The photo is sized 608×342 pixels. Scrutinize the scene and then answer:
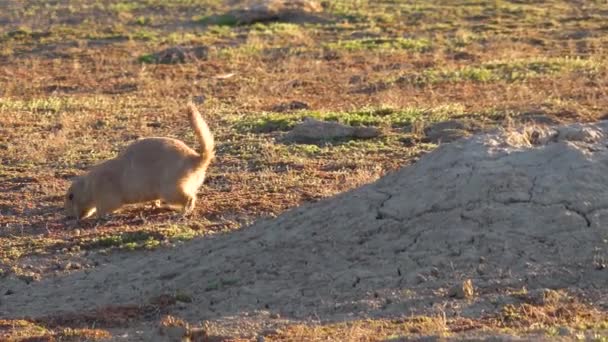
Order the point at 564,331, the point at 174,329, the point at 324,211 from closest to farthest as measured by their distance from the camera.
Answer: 1. the point at 564,331
2. the point at 174,329
3. the point at 324,211

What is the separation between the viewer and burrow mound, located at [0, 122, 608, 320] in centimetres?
806

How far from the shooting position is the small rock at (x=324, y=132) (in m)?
14.0

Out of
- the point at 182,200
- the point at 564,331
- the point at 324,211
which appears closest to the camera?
the point at 564,331

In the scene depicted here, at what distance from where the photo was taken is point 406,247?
337 inches

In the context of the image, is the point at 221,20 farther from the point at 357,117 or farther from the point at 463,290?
the point at 463,290

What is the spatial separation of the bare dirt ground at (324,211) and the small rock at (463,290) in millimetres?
17

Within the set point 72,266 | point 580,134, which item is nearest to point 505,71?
point 580,134

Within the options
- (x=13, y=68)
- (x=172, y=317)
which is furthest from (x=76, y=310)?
(x=13, y=68)

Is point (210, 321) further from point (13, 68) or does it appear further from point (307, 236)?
point (13, 68)

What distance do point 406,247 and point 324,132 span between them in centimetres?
561

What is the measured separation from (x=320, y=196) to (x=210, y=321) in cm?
367

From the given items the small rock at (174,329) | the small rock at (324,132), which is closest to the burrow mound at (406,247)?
the small rock at (174,329)

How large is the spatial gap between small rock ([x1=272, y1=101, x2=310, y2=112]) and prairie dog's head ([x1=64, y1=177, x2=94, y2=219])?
18.9 feet

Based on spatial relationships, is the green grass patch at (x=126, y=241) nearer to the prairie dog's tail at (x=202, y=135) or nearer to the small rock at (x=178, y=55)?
the prairie dog's tail at (x=202, y=135)
